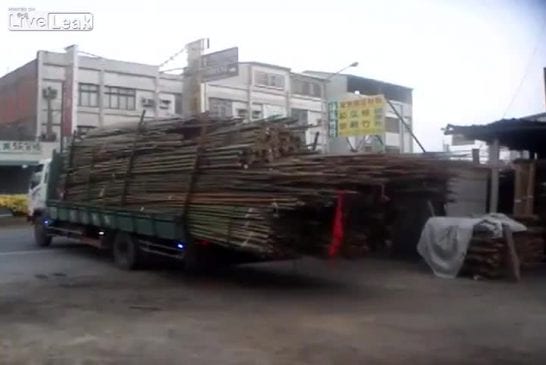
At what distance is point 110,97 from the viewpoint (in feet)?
148

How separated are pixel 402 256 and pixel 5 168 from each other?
102ft

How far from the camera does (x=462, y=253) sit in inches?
486

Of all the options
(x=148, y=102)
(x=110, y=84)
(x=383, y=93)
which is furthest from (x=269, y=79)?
(x=383, y=93)

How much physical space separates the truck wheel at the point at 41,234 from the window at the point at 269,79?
3488 centimetres

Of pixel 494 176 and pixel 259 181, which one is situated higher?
pixel 494 176

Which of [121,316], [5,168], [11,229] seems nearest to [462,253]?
[121,316]

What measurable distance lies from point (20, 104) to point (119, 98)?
247 inches

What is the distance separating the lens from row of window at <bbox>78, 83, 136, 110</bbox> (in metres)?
44.2

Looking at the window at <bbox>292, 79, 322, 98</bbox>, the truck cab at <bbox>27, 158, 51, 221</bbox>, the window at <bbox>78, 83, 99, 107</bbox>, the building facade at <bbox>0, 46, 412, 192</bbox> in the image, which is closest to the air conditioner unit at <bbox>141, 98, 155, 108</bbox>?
the building facade at <bbox>0, 46, 412, 192</bbox>

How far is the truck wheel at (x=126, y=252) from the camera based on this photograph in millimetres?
12625

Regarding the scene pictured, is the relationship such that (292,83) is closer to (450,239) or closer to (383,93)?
(383,93)

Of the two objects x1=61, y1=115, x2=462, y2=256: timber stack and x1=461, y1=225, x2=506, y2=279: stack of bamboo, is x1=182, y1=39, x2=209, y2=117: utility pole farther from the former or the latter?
x1=461, y1=225, x2=506, y2=279: stack of bamboo

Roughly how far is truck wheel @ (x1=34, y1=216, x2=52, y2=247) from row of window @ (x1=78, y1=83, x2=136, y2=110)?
27972 mm

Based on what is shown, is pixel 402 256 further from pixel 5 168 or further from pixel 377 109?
pixel 5 168
